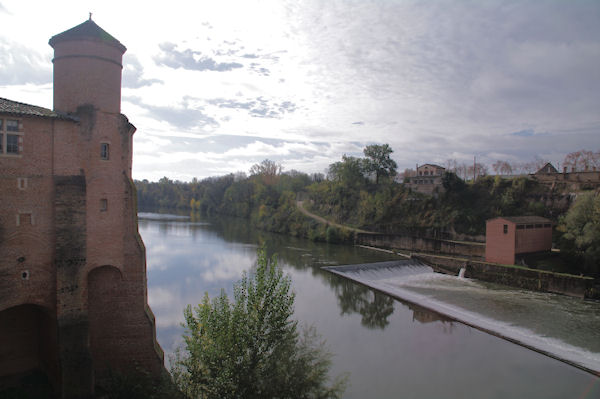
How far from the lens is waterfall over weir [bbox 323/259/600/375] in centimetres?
1331

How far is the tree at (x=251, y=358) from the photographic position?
7180 mm

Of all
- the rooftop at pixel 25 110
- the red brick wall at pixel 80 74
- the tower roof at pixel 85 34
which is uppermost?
the tower roof at pixel 85 34

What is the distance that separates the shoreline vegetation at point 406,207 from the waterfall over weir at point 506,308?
3.87 metres

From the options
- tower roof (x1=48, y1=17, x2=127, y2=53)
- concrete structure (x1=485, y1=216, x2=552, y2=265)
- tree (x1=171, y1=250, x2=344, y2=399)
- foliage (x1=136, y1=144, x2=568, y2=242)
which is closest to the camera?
tree (x1=171, y1=250, x2=344, y2=399)

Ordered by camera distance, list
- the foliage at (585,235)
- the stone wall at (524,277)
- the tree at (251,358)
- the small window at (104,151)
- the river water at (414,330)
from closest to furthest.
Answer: the tree at (251,358) → the small window at (104,151) → the river water at (414,330) → the stone wall at (524,277) → the foliage at (585,235)

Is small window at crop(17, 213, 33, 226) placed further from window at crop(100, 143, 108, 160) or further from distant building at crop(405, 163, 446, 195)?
distant building at crop(405, 163, 446, 195)

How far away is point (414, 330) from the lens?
1516cm

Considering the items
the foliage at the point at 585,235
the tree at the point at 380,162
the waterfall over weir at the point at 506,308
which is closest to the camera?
the waterfall over weir at the point at 506,308

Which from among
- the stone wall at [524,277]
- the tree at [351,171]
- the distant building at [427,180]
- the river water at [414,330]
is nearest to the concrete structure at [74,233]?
the river water at [414,330]

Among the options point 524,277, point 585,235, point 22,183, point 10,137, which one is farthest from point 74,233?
point 585,235

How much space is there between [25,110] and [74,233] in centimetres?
304

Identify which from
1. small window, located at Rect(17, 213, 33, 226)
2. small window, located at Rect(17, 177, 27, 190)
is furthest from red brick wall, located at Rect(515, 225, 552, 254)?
small window, located at Rect(17, 177, 27, 190)

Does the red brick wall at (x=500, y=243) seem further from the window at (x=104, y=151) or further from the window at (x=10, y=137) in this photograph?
the window at (x=10, y=137)

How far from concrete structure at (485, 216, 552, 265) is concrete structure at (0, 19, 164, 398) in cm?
2174
